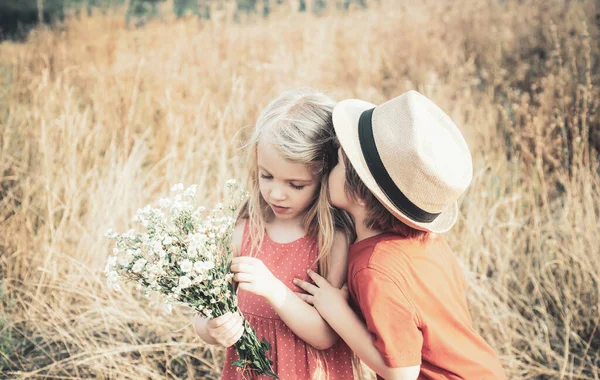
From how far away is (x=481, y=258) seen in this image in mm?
3014

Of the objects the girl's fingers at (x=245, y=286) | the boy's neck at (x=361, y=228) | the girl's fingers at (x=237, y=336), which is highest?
the boy's neck at (x=361, y=228)

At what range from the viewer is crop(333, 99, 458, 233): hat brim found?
154 cm

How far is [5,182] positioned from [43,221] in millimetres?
425

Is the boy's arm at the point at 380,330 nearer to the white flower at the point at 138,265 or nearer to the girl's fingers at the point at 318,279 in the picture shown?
the girl's fingers at the point at 318,279

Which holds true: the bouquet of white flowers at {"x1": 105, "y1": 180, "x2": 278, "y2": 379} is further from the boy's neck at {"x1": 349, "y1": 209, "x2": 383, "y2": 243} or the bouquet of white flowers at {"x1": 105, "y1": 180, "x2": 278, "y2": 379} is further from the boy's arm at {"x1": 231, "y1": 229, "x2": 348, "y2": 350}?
the boy's neck at {"x1": 349, "y1": 209, "x2": 383, "y2": 243}

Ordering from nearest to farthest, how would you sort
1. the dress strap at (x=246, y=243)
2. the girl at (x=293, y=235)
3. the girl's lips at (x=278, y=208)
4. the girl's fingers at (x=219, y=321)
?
1. the girl's fingers at (x=219, y=321)
2. the girl at (x=293, y=235)
3. the girl's lips at (x=278, y=208)
4. the dress strap at (x=246, y=243)

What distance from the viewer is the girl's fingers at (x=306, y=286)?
1.68 meters

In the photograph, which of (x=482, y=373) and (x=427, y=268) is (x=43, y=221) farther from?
(x=482, y=373)

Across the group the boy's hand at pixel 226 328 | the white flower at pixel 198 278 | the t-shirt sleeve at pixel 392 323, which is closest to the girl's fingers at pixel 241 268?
the boy's hand at pixel 226 328

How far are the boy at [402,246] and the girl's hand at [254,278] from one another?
18 cm

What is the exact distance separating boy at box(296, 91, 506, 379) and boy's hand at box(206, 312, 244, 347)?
287 millimetres

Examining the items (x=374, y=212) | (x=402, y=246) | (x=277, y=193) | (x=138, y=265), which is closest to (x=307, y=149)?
(x=277, y=193)

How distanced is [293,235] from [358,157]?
44 cm

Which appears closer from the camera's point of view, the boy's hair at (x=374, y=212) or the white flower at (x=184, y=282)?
the white flower at (x=184, y=282)
